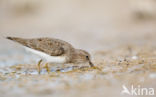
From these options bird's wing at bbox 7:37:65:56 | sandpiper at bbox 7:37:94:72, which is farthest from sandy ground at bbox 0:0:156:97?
bird's wing at bbox 7:37:65:56

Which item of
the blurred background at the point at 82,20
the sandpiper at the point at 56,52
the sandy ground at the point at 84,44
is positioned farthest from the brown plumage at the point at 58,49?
the blurred background at the point at 82,20

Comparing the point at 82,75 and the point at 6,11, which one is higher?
the point at 6,11

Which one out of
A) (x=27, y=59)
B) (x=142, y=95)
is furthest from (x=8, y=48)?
(x=142, y=95)

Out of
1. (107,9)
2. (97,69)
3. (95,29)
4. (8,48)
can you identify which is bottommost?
(97,69)

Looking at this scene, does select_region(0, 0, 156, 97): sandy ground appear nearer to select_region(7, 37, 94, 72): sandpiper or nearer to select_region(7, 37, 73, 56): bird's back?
select_region(7, 37, 94, 72): sandpiper

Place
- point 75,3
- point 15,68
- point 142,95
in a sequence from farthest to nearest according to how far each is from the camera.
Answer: point 75,3 → point 15,68 → point 142,95

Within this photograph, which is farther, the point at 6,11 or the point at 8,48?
the point at 6,11

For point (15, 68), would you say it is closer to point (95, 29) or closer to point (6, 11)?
point (95, 29)
